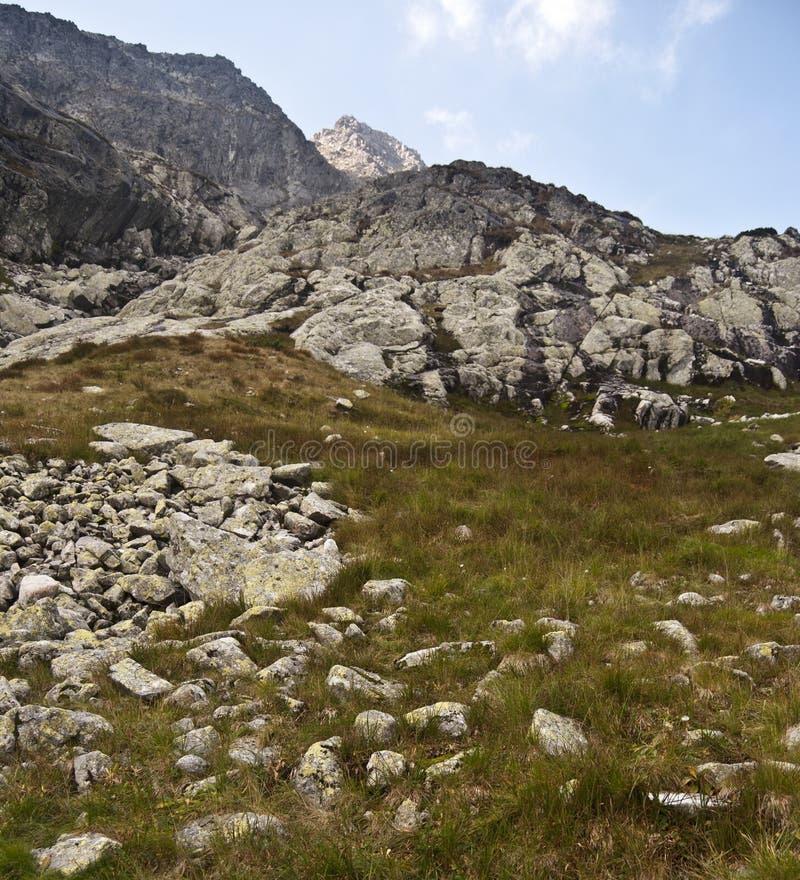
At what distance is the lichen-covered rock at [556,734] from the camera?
3.35 metres

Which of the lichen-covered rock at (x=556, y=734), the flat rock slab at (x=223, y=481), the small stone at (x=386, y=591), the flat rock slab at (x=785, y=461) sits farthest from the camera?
the flat rock slab at (x=785, y=461)

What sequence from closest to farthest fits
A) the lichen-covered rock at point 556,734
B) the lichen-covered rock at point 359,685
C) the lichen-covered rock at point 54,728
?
1. the lichen-covered rock at point 556,734
2. the lichen-covered rock at point 54,728
3. the lichen-covered rock at point 359,685

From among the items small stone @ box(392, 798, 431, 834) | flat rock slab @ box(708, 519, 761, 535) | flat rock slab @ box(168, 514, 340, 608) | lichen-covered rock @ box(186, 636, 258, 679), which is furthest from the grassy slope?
flat rock slab @ box(168, 514, 340, 608)

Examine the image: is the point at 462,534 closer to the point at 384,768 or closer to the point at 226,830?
the point at 384,768

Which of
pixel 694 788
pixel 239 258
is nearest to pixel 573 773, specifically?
pixel 694 788

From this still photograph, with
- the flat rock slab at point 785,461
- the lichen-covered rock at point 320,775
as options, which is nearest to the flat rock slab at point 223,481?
the lichen-covered rock at point 320,775

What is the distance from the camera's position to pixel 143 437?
1298 centimetres

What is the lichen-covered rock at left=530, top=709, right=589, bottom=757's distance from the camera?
335cm

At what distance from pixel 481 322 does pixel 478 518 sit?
35226 mm

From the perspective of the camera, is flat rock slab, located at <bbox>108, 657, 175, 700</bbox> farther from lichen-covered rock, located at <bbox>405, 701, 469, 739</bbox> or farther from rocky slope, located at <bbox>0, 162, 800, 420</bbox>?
rocky slope, located at <bbox>0, 162, 800, 420</bbox>

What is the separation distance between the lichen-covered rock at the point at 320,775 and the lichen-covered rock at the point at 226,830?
316 millimetres

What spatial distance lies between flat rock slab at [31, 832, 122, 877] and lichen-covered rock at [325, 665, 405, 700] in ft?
6.27

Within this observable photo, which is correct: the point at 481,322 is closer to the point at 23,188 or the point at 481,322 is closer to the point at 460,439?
the point at 460,439

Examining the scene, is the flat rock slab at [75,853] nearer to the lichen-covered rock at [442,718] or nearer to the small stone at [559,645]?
the lichen-covered rock at [442,718]
